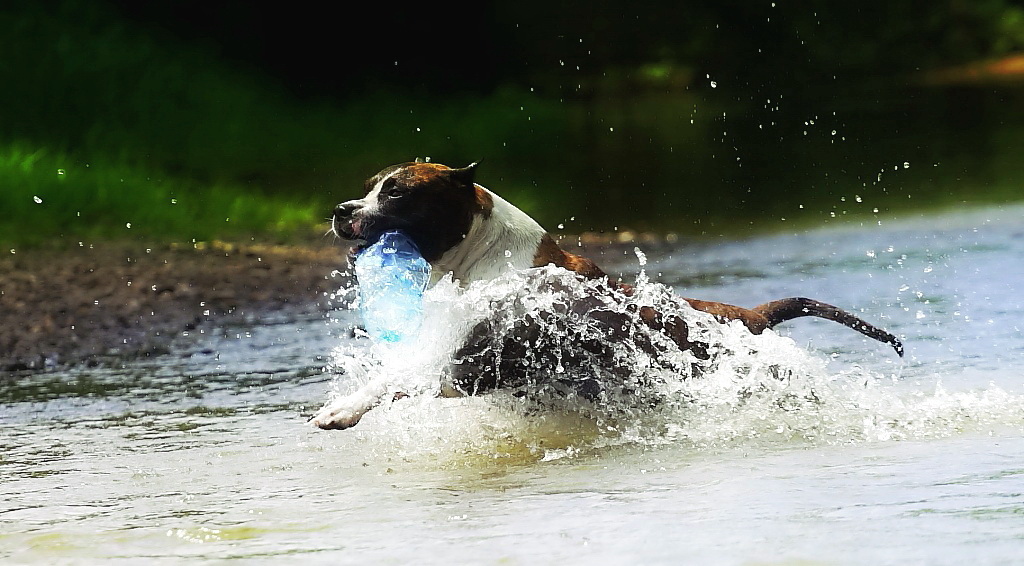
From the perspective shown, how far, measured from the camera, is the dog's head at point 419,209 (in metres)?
6.00

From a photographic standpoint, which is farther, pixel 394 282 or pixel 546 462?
pixel 394 282

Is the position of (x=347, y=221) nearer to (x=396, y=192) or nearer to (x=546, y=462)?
(x=396, y=192)

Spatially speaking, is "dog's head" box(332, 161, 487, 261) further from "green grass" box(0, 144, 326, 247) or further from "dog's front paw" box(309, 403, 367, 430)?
"green grass" box(0, 144, 326, 247)

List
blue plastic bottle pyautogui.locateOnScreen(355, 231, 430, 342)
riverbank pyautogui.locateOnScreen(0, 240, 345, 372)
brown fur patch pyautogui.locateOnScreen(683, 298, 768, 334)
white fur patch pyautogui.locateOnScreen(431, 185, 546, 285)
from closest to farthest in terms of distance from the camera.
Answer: blue plastic bottle pyautogui.locateOnScreen(355, 231, 430, 342), white fur patch pyautogui.locateOnScreen(431, 185, 546, 285), brown fur patch pyautogui.locateOnScreen(683, 298, 768, 334), riverbank pyautogui.locateOnScreen(0, 240, 345, 372)

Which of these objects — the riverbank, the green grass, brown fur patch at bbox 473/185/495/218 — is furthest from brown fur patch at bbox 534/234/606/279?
the green grass

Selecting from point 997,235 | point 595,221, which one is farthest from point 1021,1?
point 997,235

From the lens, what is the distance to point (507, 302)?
598cm

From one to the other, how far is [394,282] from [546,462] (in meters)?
0.99

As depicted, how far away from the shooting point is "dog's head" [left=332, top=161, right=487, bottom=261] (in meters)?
6.00

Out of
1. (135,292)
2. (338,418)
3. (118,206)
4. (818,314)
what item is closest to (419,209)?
(338,418)

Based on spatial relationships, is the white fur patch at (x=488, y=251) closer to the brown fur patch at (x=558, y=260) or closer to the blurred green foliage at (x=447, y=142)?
the brown fur patch at (x=558, y=260)

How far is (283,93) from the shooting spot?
78.7ft

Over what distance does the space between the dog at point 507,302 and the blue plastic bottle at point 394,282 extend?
54 millimetres

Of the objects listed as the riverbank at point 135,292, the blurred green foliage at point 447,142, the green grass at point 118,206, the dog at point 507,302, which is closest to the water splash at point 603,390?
the dog at point 507,302
